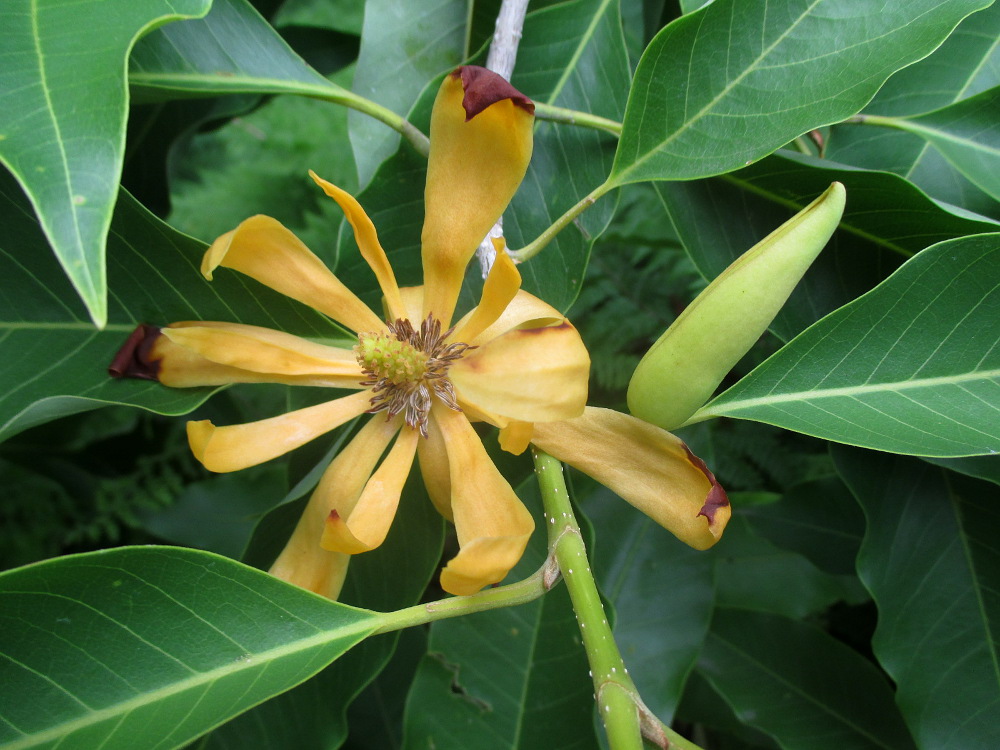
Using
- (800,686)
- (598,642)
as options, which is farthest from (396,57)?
(800,686)

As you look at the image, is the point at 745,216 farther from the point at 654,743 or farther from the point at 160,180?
the point at 160,180

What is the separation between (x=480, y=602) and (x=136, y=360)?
454 millimetres

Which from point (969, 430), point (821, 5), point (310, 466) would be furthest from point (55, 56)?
point (969, 430)

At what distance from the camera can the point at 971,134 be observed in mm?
1028

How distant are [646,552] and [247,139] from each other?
230cm

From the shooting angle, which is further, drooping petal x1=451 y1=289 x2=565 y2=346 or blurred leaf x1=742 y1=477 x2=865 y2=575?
blurred leaf x1=742 y1=477 x2=865 y2=575

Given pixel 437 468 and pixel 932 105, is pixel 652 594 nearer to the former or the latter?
pixel 437 468

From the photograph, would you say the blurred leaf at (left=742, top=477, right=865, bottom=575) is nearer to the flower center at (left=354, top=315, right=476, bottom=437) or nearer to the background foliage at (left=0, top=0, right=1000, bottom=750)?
the background foliage at (left=0, top=0, right=1000, bottom=750)

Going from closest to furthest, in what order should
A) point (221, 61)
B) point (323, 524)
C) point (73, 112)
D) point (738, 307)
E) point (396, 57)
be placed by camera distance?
point (73, 112) < point (738, 307) < point (323, 524) < point (221, 61) < point (396, 57)

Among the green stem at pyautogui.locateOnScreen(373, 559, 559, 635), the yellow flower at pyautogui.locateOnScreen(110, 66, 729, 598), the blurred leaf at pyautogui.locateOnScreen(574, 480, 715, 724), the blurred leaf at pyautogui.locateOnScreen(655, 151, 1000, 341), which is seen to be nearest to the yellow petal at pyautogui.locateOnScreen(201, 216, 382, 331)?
the yellow flower at pyautogui.locateOnScreen(110, 66, 729, 598)

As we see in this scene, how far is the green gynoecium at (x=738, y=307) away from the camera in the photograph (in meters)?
0.73

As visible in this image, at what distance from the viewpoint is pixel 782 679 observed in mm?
1388

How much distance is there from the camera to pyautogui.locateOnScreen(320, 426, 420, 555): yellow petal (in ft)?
2.29

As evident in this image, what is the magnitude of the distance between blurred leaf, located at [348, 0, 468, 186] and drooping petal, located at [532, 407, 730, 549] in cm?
59
